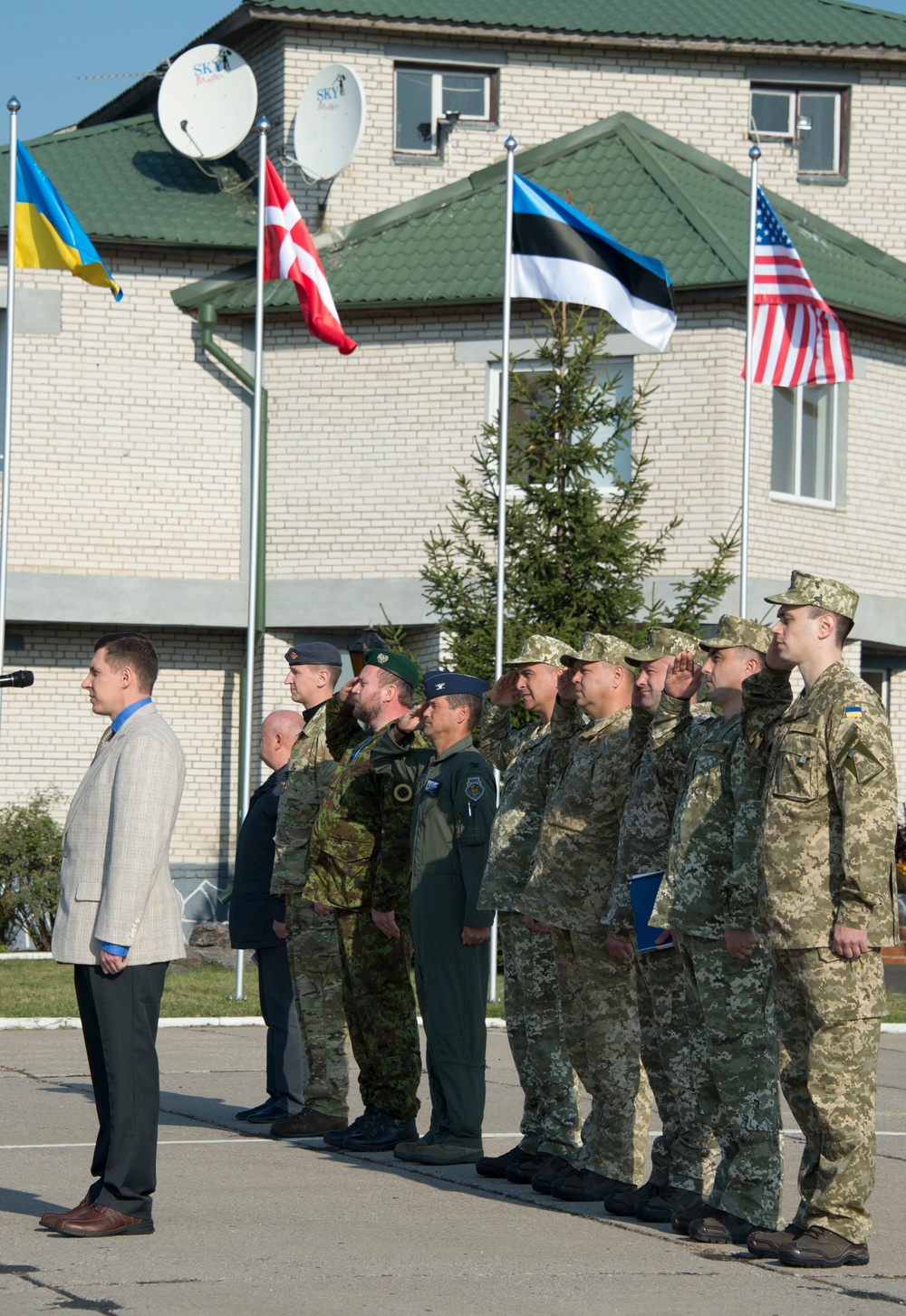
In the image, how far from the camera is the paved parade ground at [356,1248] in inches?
218

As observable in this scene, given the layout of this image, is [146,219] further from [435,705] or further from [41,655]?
[435,705]

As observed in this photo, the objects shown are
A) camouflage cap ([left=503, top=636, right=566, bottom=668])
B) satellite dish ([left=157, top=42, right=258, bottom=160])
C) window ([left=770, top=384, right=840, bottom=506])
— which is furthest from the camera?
satellite dish ([left=157, top=42, right=258, bottom=160])

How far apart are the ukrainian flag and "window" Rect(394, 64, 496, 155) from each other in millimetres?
7845

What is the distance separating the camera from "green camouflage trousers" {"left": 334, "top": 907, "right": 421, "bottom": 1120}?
832 cm

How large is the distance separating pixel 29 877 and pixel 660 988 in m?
14.1

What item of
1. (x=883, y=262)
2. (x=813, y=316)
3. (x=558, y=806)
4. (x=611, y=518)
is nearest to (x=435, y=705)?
(x=558, y=806)

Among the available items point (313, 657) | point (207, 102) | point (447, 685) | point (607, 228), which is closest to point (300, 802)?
point (313, 657)

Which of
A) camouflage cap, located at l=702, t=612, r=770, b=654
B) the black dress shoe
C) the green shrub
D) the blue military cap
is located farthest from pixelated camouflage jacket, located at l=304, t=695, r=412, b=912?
the green shrub

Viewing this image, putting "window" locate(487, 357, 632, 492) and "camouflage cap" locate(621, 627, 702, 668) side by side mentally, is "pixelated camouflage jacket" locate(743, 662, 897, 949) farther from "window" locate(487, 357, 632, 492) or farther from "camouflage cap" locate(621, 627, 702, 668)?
"window" locate(487, 357, 632, 492)

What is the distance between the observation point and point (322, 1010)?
879 cm

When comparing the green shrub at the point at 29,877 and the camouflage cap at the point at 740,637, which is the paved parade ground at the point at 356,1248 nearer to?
the camouflage cap at the point at 740,637

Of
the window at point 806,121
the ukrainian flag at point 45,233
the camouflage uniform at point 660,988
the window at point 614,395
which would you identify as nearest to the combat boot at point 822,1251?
the camouflage uniform at point 660,988

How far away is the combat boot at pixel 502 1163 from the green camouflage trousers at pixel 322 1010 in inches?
52.4

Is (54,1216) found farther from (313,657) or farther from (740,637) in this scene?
(313,657)
